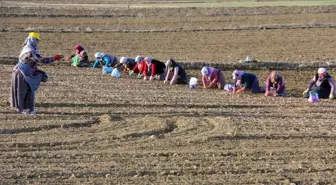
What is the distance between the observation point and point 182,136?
47.4ft

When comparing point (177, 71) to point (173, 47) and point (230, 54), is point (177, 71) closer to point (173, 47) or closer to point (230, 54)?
point (230, 54)

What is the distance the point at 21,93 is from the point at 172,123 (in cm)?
328

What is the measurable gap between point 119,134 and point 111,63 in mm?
9699

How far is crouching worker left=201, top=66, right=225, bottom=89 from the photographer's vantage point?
2130cm

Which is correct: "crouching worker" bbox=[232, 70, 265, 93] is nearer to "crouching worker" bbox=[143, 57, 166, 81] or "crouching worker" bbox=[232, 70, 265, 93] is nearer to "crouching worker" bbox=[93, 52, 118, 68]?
"crouching worker" bbox=[143, 57, 166, 81]

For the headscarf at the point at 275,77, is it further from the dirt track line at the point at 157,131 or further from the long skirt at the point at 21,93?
the long skirt at the point at 21,93

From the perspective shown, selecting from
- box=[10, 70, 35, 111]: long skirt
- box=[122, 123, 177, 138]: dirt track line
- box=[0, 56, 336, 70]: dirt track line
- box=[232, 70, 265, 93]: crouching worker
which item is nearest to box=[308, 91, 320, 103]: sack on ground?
box=[232, 70, 265, 93]: crouching worker

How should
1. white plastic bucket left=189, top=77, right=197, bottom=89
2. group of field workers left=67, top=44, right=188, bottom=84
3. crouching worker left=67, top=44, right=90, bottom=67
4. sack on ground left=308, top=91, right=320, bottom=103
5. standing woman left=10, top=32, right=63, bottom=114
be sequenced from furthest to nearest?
crouching worker left=67, top=44, right=90, bottom=67
group of field workers left=67, top=44, right=188, bottom=84
white plastic bucket left=189, top=77, right=197, bottom=89
sack on ground left=308, top=91, right=320, bottom=103
standing woman left=10, top=32, right=63, bottom=114

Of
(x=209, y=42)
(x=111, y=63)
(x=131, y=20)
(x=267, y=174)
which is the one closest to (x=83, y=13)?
(x=131, y=20)

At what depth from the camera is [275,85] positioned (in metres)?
20.3

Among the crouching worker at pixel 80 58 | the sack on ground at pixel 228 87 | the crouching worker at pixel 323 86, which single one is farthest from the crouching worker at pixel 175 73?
Result: the crouching worker at pixel 80 58

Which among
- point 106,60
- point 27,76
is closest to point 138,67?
point 106,60

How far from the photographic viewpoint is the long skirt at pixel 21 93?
53.4 feet

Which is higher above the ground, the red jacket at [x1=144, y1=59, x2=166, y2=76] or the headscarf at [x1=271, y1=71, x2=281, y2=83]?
the red jacket at [x1=144, y1=59, x2=166, y2=76]
